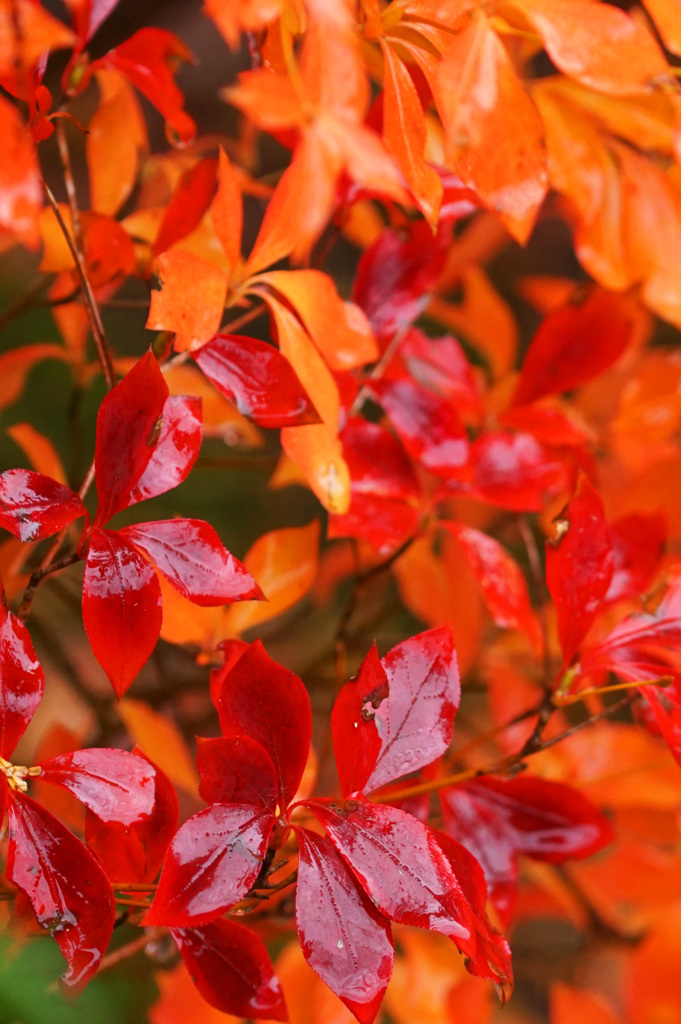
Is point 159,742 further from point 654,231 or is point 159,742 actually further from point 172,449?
point 654,231

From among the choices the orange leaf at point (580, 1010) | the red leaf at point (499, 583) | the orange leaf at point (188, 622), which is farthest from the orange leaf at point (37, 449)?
the orange leaf at point (580, 1010)

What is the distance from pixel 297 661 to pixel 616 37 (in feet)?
1.71

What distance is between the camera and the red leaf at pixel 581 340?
16.8 inches

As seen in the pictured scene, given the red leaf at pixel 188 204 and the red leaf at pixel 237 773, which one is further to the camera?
the red leaf at pixel 188 204

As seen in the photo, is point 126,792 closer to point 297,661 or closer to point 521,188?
point 521,188

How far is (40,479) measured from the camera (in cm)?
25

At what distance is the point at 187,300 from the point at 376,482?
0.14 metres

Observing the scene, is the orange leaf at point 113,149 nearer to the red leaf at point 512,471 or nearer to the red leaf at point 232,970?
the red leaf at point 512,471

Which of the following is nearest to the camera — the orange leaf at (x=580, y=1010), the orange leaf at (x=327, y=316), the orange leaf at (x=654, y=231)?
the orange leaf at (x=327, y=316)

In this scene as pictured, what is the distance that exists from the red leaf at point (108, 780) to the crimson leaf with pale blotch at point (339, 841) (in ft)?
0.06

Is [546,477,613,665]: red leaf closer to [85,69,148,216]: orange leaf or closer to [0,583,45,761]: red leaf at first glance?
[0,583,45,761]: red leaf

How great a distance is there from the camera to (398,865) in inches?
9.5

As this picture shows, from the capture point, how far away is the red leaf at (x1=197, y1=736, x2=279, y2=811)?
0.24 m

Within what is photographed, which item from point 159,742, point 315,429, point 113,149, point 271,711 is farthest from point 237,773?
point 113,149
